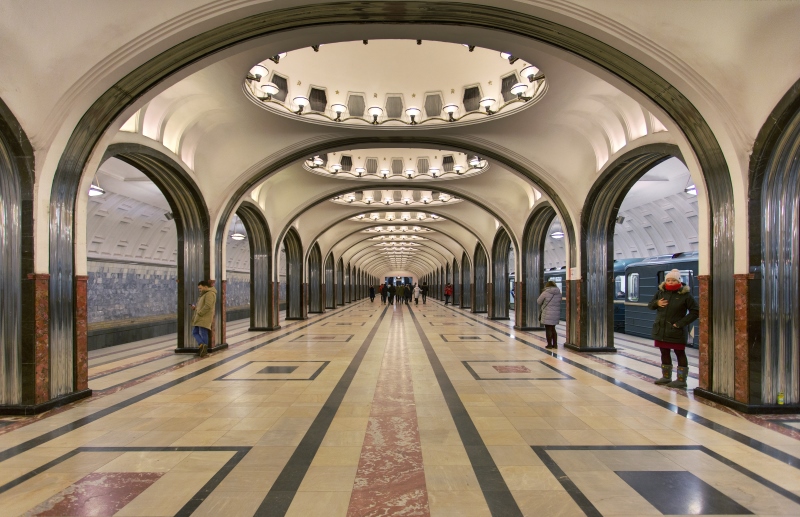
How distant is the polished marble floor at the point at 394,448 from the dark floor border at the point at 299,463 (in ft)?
0.06

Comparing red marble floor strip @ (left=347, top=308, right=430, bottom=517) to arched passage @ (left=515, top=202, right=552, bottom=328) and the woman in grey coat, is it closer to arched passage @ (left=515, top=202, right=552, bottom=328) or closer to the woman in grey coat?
the woman in grey coat

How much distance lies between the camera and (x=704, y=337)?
6078 millimetres

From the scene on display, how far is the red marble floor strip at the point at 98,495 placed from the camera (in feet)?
9.96

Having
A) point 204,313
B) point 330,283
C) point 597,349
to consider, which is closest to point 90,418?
point 204,313

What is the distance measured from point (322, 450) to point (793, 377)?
204 inches

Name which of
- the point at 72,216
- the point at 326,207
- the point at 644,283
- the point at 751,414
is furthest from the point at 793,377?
the point at 326,207

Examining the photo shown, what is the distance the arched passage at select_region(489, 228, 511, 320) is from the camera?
63.1 feet

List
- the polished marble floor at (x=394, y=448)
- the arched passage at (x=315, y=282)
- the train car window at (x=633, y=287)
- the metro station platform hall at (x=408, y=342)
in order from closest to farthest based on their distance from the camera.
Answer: the polished marble floor at (x=394, y=448)
the metro station platform hall at (x=408, y=342)
the train car window at (x=633, y=287)
the arched passage at (x=315, y=282)

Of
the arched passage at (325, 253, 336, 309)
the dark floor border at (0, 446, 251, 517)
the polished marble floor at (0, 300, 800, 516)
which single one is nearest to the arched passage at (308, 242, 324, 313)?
the arched passage at (325, 253, 336, 309)

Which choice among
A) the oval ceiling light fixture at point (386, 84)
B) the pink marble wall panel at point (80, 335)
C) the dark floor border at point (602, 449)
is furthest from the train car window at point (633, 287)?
the pink marble wall panel at point (80, 335)

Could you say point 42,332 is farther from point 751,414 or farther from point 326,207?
point 326,207

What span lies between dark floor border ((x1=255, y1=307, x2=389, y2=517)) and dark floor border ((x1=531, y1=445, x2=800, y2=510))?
6.12 feet

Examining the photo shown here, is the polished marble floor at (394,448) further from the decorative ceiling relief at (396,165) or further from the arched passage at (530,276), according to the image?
the decorative ceiling relief at (396,165)

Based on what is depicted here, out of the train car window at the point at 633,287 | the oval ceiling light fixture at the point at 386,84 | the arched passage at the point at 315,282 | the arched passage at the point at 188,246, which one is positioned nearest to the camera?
the oval ceiling light fixture at the point at 386,84
